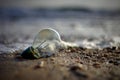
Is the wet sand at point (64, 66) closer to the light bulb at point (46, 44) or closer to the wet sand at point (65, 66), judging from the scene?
the wet sand at point (65, 66)

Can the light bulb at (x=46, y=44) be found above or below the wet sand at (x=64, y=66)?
above

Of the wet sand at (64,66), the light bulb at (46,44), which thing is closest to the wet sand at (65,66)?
the wet sand at (64,66)

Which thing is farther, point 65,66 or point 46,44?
point 46,44

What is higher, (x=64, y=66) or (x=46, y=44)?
(x=46, y=44)

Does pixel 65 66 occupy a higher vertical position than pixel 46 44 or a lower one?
lower

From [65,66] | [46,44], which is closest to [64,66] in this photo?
[65,66]

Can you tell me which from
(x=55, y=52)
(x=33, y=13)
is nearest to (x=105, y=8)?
(x=33, y=13)

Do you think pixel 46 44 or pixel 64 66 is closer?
pixel 64 66

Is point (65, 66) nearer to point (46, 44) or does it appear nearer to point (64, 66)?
point (64, 66)
